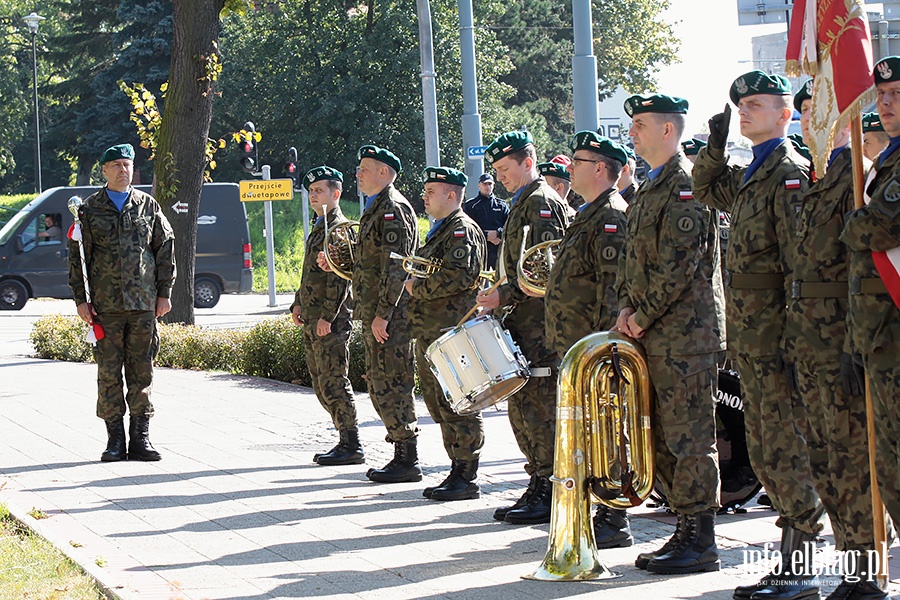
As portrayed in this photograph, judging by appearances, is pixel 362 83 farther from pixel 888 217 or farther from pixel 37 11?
pixel 888 217

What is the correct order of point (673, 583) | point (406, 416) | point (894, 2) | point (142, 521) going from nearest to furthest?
point (673, 583) → point (142, 521) → point (406, 416) → point (894, 2)

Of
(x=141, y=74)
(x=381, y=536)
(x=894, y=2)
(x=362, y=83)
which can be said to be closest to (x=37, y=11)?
(x=141, y=74)

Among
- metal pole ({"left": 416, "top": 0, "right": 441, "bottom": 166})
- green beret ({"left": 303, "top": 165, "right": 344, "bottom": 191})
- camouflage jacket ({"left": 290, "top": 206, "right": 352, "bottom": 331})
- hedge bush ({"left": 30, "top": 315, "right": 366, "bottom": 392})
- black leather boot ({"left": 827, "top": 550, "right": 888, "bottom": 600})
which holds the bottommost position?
black leather boot ({"left": 827, "top": 550, "right": 888, "bottom": 600})

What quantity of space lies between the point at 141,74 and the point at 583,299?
41.9 meters

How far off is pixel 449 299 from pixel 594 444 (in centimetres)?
244

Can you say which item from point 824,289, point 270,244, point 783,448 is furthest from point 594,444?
point 270,244

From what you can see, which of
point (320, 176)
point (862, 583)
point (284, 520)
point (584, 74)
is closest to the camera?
point (862, 583)

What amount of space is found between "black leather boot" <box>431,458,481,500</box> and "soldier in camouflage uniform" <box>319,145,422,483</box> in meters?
0.70

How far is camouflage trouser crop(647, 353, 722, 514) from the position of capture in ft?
20.0

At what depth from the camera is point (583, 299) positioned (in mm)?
6895

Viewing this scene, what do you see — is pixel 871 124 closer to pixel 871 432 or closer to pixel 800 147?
pixel 800 147

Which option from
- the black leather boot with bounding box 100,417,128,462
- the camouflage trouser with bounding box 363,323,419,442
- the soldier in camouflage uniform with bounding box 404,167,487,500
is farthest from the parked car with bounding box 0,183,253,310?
the soldier in camouflage uniform with bounding box 404,167,487,500

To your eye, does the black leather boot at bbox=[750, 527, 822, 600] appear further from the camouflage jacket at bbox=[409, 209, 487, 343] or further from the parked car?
the parked car

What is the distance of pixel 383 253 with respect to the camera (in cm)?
892
